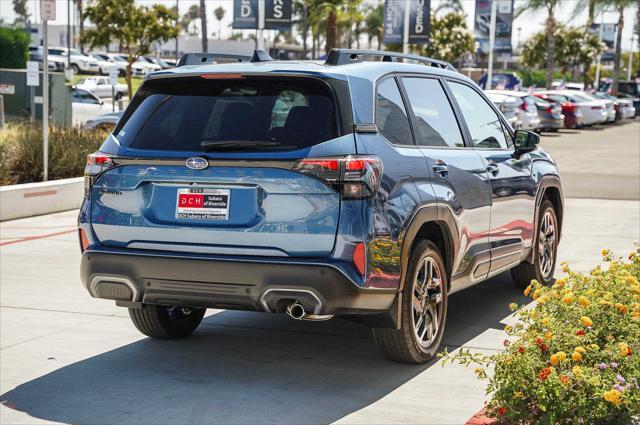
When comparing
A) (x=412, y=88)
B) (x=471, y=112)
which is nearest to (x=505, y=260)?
(x=471, y=112)

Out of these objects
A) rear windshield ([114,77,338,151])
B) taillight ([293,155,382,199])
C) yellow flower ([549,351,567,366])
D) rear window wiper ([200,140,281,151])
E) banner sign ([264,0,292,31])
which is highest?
banner sign ([264,0,292,31])

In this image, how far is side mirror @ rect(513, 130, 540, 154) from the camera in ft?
27.8

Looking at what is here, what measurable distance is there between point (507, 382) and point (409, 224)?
5.51 feet

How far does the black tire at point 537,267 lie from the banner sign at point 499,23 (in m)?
39.1

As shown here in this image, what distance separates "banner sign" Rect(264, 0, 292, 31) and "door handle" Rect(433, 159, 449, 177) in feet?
67.0

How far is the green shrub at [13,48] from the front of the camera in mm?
41188

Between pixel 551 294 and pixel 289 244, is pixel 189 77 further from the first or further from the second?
pixel 551 294

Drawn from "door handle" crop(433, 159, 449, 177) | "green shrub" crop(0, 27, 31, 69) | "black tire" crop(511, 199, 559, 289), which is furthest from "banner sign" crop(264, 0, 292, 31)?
"door handle" crop(433, 159, 449, 177)

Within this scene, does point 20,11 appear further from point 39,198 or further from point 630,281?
point 630,281

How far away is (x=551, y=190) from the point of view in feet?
31.3

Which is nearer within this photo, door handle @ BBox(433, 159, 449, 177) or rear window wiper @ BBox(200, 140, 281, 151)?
rear window wiper @ BBox(200, 140, 281, 151)

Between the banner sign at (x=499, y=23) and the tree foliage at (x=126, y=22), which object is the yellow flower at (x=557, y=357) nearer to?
the banner sign at (x=499, y=23)

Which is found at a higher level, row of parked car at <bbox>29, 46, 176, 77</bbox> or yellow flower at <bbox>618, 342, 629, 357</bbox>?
yellow flower at <bbox>618, 342, 629, 357</bbox>

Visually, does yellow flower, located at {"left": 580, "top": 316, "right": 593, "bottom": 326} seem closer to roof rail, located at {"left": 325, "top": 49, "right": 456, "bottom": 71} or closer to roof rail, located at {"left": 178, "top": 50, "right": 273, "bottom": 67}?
roof rail, located at {"left": 325, "top": 49, "right": 456, "bottom": 71}
